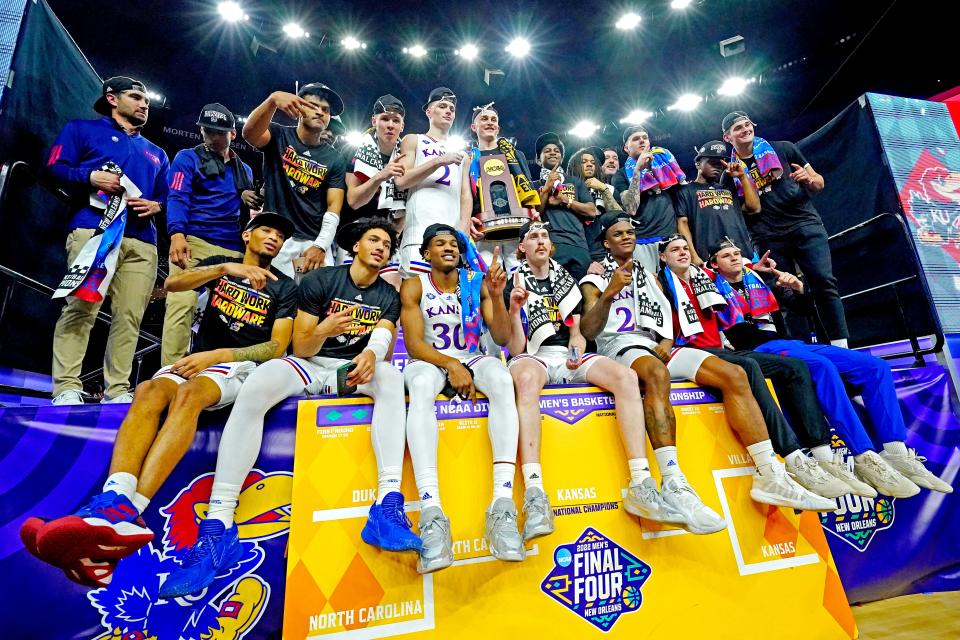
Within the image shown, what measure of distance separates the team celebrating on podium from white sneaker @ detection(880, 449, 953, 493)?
0.6 inches

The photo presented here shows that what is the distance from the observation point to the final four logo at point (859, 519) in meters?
2.44

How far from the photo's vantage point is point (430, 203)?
321cm

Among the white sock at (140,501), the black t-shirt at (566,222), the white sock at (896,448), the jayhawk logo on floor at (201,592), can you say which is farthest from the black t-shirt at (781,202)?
the white sock at (140,501)

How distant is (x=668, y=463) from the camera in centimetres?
208

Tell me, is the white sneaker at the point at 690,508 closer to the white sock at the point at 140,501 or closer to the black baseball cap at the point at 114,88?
the white sock at the point at 140,501

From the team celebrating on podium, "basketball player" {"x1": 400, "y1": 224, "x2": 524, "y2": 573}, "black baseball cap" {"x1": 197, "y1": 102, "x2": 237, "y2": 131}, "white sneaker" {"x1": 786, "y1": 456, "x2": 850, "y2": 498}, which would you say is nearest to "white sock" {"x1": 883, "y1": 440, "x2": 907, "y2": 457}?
the team celebrating on podium

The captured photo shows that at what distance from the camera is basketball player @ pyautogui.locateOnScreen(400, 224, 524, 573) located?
1.70 m

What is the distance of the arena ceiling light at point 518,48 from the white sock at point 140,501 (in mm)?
8767

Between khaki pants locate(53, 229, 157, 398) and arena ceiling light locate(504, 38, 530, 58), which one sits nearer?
khaki pants locate(53, 229, 157, 398)

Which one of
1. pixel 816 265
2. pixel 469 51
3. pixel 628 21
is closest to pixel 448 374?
pixel 816 265

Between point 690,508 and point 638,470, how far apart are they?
268 millimetres

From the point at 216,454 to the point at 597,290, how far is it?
241 centimetres

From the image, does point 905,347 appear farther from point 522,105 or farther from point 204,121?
point 522,105

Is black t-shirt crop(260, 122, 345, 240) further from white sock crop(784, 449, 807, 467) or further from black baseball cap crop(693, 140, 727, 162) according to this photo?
black baseball cap crop(693, 140, 727, 162)
